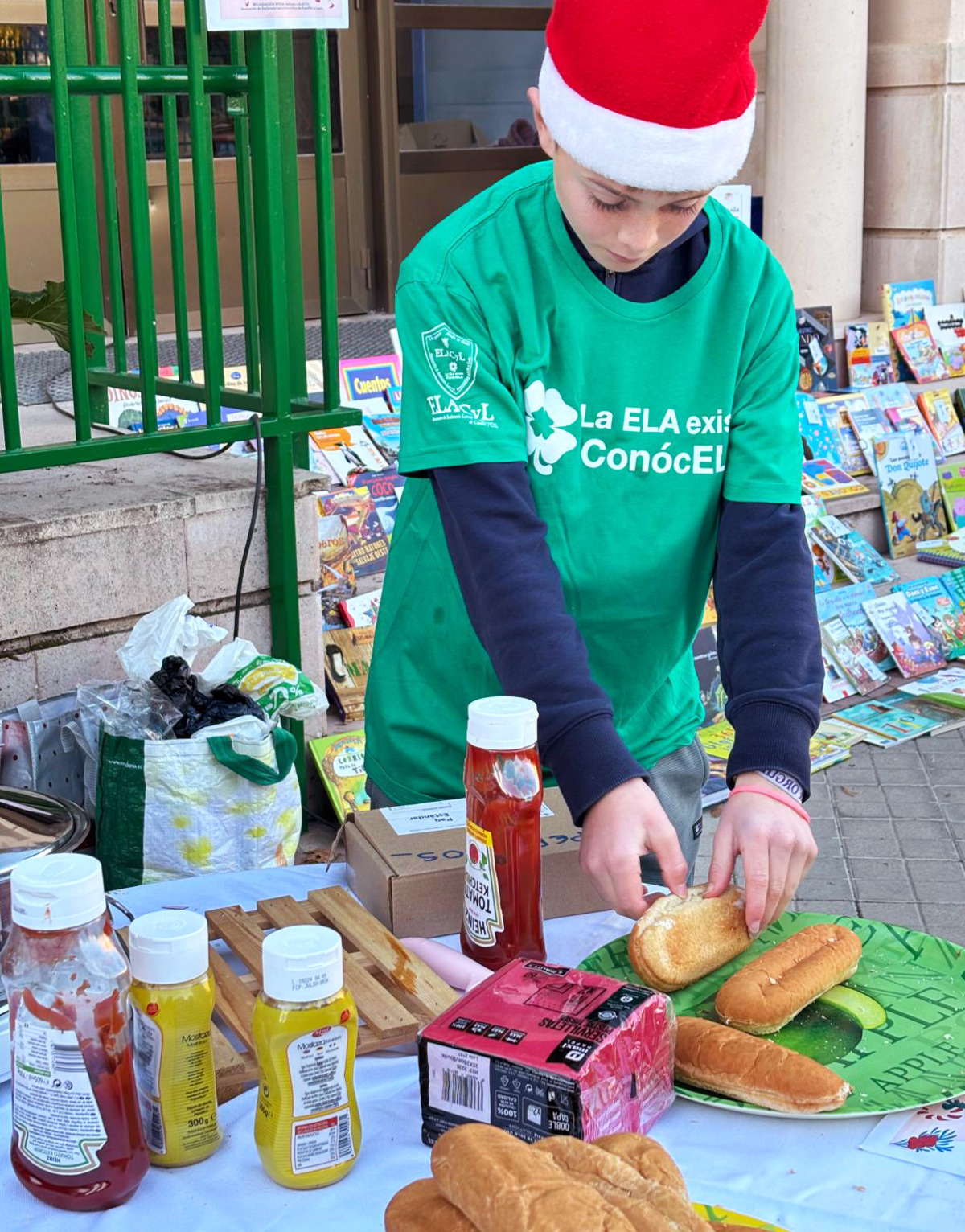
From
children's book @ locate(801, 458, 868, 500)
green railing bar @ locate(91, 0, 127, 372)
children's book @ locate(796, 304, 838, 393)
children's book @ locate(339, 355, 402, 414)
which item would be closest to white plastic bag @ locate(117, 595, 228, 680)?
green railing bar @ locate(91, 0, 127, 372)

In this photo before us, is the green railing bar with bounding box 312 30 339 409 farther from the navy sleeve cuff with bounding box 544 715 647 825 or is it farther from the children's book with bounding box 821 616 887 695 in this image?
the children's book with bounding box 821 616 887 695

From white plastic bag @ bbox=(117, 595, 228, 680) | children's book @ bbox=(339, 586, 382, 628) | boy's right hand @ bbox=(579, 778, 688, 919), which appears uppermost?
boy's right hand @ bbox=(579, 778, 688, 919)

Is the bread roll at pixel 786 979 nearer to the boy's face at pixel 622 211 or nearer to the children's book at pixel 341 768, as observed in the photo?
the boy's face at pixel 622 211

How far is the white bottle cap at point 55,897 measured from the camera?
45.7 inches

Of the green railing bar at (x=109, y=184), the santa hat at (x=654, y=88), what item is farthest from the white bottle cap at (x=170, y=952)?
the green railing bar at (x=109, y=184)

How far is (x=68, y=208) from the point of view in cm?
302

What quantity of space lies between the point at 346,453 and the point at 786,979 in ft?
13.7

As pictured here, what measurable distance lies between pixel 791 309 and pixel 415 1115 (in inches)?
45.6

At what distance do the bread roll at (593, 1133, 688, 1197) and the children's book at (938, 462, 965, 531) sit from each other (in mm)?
6624

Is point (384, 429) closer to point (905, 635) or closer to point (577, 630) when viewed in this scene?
point (905, 635)

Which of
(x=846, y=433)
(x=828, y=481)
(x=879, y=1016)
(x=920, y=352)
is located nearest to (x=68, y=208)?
(x=879, y=1016)

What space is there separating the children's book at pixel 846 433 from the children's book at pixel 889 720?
6.26ft

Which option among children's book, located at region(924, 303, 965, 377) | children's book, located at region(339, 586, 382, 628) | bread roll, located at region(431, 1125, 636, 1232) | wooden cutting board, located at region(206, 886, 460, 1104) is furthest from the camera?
children's book, located at region(924, 303, 965, 377)

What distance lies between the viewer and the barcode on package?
4.17ft
